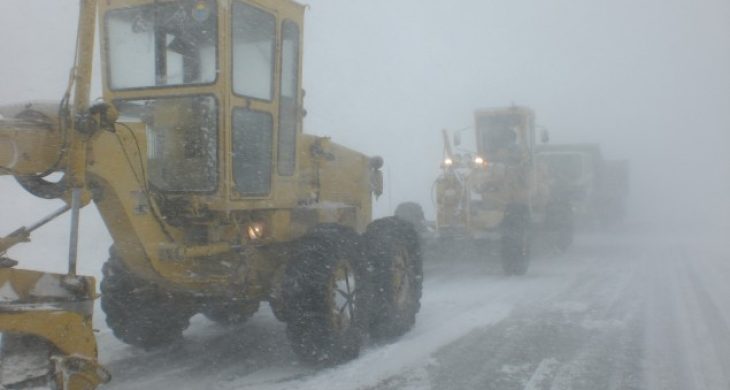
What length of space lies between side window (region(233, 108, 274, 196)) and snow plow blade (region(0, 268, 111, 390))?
1771 millimetres

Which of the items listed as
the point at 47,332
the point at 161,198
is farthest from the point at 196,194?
the point at 47,332

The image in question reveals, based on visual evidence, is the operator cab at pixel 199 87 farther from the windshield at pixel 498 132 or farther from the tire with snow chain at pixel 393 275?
the windshield at pixel 498 132

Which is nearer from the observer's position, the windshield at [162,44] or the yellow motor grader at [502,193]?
the windshield at [162,44]

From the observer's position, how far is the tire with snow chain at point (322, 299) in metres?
5.75

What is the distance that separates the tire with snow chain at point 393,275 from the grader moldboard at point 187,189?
28mm

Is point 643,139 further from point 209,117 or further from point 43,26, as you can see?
point 209,117

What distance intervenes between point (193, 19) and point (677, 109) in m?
47.9

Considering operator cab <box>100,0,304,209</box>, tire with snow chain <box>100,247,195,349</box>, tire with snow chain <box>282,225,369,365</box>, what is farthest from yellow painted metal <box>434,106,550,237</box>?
operator cab <box>100,0,304,209</box>

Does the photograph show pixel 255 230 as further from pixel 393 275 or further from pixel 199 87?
pixel 393 275

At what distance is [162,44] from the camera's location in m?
5.61

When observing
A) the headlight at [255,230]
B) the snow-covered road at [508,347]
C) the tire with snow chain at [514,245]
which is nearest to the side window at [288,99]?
the headlight at [255,230]

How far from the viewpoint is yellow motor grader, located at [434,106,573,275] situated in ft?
38.5

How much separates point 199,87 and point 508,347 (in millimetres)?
3462

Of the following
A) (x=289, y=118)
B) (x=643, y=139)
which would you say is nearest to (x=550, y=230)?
(x=289, y=118)
